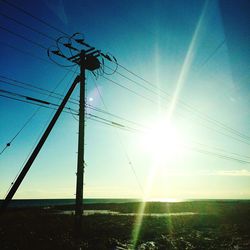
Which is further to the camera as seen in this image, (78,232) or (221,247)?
(221,247)

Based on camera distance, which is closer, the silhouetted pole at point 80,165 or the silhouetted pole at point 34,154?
the silhouetted pole at point 34,154

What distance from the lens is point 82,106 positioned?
17.1m

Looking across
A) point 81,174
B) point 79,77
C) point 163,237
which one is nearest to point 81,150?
point 81,174

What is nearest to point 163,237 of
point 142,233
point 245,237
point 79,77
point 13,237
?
point 142,233

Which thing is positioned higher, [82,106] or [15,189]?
[82,106]

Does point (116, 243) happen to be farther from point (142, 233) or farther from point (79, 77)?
point (79, 77)

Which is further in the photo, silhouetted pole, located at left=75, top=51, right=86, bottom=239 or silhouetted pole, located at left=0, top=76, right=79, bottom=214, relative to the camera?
silhouetted pole, located at left=75, top=51, right=86, bottom=239

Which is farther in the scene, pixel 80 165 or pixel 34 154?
pixel 80 165

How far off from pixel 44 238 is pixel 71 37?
14.0 meters

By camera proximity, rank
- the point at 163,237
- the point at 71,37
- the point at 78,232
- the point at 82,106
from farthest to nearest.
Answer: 1. the point at 163,237
2. the point at 71,37
3. the point at 82,106
4. the point at 78,232

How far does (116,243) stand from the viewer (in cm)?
Result: 1945

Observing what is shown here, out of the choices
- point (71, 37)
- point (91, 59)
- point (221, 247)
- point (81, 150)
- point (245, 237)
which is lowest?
point (221, 247)

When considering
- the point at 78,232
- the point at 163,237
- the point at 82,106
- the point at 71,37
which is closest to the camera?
the point at 78,232

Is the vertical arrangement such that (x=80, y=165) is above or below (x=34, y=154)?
below
